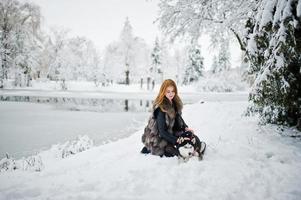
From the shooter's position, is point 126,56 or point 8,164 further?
point 126,56

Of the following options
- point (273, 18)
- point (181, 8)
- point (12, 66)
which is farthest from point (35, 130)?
point (12, 66)

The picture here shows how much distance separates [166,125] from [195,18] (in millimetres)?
6146

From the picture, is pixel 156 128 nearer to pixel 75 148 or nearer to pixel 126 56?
Result: pixel 75 148

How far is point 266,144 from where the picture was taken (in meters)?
5.26

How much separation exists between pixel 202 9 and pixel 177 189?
7.15 meters

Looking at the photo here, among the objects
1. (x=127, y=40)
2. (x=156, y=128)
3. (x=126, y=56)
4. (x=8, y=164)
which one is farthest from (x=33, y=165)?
(x=127, y=40)

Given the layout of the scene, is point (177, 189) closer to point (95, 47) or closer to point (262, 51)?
point (262, 51)

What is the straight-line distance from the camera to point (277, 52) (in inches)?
179

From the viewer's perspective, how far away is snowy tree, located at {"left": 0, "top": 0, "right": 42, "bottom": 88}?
29516 millimetres

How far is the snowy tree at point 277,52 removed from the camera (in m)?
4.20

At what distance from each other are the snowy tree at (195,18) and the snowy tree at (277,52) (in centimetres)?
303

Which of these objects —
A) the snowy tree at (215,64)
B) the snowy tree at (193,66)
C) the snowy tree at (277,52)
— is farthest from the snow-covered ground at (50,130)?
the snowy tree at (215,64)

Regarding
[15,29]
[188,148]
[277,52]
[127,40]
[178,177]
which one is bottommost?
[178,177]

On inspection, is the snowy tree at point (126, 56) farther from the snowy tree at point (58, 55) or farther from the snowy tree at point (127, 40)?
the snowy tree at point (58, 55)
